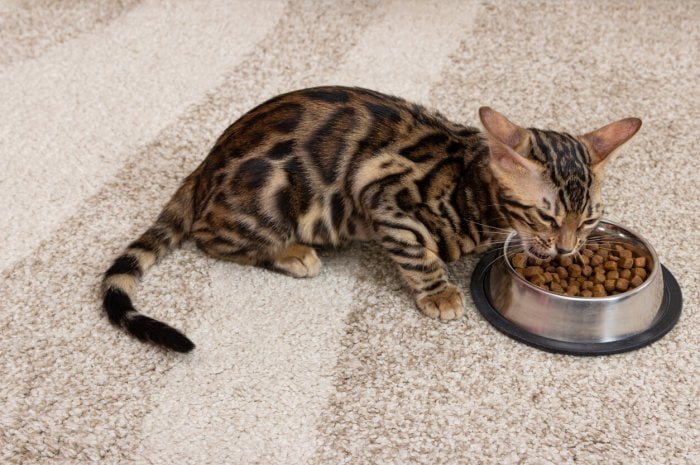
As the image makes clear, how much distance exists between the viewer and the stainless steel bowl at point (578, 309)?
1706 millimetres

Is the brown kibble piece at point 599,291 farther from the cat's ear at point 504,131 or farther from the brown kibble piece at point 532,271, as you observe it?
the cat's ear at point 504,131

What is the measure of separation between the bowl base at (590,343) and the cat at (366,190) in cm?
7

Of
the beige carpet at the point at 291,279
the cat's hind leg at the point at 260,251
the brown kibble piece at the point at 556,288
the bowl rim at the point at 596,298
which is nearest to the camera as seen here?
the beige carpet at the point at 291,279

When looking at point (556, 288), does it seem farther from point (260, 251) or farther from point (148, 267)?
point (148, 267)

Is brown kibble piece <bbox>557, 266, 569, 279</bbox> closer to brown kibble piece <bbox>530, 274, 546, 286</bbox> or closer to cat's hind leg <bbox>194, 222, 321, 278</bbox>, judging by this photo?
brown kibble piece <bbox>530, 274, 546, 286</bbox>

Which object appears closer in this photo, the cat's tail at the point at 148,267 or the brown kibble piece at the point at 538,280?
the cat's tail at the point at 148,267

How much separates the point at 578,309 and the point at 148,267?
3.32 feet

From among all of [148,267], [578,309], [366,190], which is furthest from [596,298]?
[148,267]

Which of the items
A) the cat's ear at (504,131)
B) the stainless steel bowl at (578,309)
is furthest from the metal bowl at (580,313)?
the cat's ear at (504,131)

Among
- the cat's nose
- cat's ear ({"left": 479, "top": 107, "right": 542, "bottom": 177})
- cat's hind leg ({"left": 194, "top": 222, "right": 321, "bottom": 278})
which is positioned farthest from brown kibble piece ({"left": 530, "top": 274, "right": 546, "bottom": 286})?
cat's hind leg ({"left": 194, "top": 222, "right": 321, "bottom": 278})

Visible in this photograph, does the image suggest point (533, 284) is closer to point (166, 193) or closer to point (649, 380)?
point (649, 380)

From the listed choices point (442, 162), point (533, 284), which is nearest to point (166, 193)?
point (442, 162)

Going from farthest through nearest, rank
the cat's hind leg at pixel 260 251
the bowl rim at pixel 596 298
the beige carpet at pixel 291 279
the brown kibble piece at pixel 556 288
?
the cat's hind leg at pixel 260 251 < the brown kibble piece at pixel 556 288 < the bowl rim at pixel 596 298 < the beige carpet at pixel 291 279

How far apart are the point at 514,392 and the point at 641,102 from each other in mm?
1357
